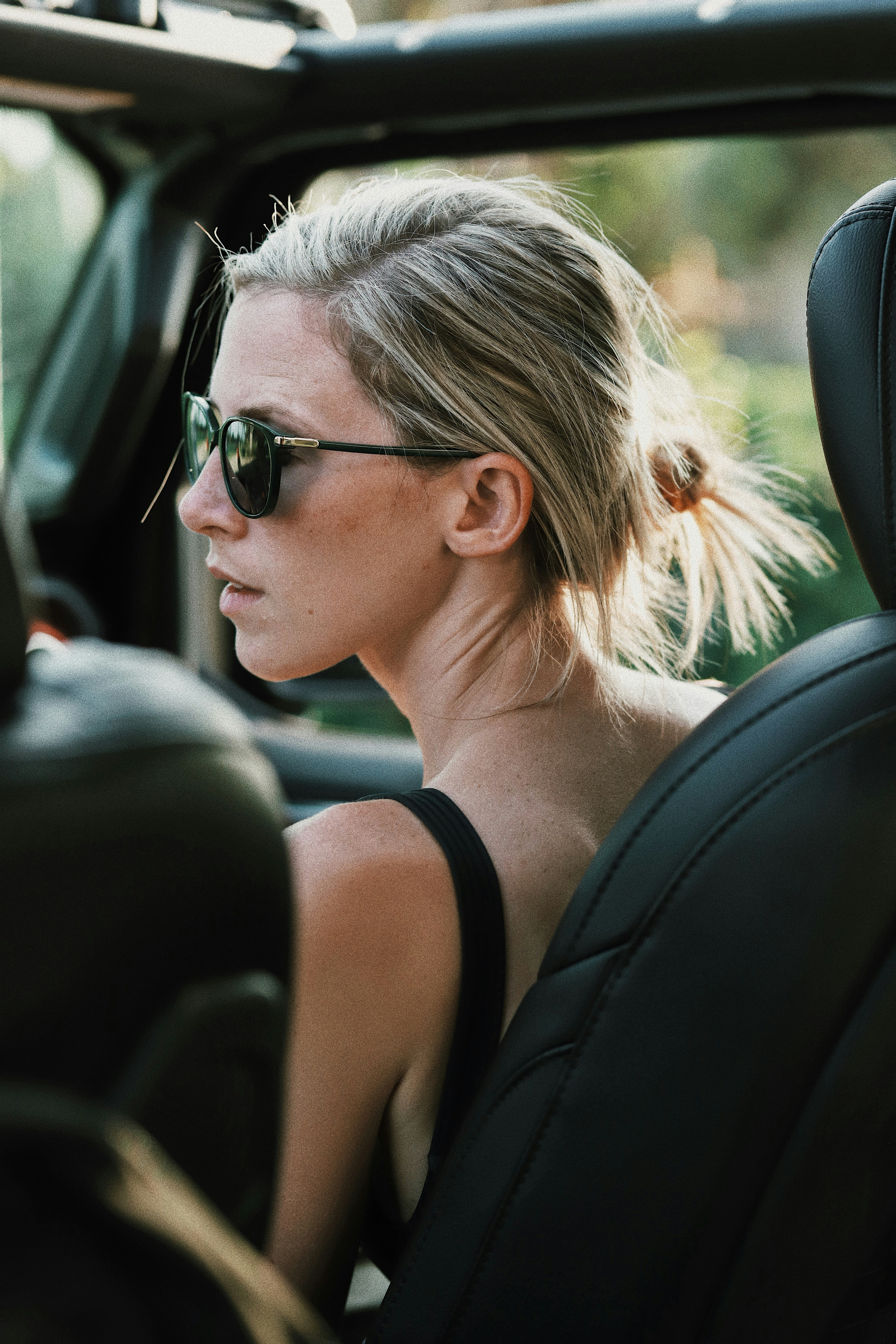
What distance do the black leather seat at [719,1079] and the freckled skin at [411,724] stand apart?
0.13m

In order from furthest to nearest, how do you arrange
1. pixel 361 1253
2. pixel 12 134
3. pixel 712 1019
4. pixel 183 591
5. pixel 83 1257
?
pixel 183 591 < pixel 12 134 < pixel 361 1253 < pixel 712 1019 < pixel 83 1257

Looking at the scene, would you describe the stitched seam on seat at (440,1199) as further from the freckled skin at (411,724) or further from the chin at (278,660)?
the chin at (278,660)

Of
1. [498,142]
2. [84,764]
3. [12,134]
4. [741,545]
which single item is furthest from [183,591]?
[84,764]

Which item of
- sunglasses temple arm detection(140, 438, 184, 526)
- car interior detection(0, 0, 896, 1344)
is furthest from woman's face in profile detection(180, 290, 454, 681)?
sunglasses temple arm detection(140, 438, 184, 526)

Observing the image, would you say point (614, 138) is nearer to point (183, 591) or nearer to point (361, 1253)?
point (183, 591)

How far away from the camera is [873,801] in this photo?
90 centimetres

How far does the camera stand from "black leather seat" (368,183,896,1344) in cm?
89

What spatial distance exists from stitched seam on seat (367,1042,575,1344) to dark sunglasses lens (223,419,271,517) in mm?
614

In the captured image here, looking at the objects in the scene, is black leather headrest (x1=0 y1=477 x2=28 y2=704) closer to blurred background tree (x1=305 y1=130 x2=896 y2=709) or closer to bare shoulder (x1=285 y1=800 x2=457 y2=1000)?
bare shoulder (x1=285 y1=800 x2=457 y2=1000)

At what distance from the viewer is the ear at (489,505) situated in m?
1.27

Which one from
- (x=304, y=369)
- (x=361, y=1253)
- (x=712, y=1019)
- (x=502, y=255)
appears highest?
(x=502, y=255)

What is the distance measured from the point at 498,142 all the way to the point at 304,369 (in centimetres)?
135

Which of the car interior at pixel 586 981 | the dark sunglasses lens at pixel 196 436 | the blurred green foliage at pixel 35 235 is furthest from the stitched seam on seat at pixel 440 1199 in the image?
the blurred green foliage at pixel 35 235

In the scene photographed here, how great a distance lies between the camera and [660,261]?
7.17 metres
